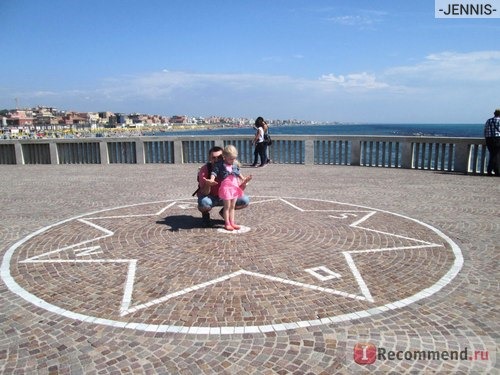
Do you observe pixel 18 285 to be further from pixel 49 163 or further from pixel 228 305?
pixel 49 163

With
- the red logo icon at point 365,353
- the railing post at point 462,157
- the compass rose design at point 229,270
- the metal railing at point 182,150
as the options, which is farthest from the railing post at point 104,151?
the red logo icon at point 365,353

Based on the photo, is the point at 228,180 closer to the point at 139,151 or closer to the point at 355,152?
the point at 355,152

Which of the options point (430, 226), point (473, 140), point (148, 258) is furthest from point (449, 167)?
point (148, 258)

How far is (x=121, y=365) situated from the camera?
329cm

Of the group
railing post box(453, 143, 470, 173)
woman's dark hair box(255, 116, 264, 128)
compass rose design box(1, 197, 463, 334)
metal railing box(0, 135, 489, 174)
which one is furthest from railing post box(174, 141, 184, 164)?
railing post box(453, 143, 470, 173)

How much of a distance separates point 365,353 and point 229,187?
13.9 ft

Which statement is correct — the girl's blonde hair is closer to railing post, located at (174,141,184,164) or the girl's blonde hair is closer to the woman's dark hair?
the woman's dark hair

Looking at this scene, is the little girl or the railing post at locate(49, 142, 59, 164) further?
the railing post at locate(49, 142, 59, 164)

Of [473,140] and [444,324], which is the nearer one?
[444,324]

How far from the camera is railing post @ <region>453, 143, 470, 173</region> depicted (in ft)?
50.1

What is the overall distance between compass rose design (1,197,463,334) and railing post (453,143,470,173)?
893 cm

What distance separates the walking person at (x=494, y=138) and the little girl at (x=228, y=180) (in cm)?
1093

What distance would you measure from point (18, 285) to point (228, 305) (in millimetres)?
2788

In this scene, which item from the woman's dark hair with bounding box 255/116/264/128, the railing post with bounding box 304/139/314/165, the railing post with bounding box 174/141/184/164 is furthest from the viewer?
the railing post with bounding box 174/141/184/164
